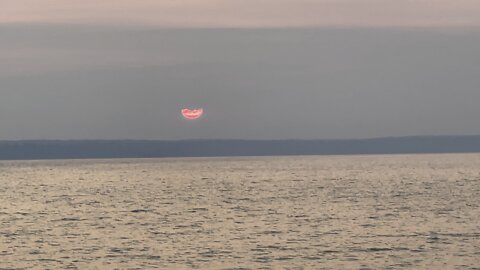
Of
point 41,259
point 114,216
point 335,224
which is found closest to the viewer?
point 41,259

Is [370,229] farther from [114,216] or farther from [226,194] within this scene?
[226,194]

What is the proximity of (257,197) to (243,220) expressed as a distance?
142 feet

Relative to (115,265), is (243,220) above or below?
above

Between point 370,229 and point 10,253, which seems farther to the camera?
point 370,229

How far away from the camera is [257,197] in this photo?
134000 millimetres

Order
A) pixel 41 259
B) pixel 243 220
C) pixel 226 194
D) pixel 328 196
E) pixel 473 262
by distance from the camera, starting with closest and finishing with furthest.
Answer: pixel 473 262 < pixel 41 259 < pixel 243 220 < pixel 328 196 < pixel 226 194

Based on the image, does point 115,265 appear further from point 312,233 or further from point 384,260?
point 312,233

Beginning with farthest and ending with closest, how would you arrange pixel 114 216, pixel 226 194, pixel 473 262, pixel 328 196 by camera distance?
1. pixel 226 194
2. pixel 328 196
3. pixel 114 216
4. pixel 473 262

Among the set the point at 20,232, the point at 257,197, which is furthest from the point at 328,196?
the point at 20,232

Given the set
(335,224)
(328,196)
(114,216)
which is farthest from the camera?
(328,196)

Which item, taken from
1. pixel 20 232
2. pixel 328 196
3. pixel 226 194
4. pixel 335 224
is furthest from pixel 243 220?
pixel 226 194

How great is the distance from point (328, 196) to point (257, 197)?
9.63 m

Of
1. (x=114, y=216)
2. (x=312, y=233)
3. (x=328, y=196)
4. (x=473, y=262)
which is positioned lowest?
(x=473, y=262)

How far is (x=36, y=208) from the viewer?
375ft
